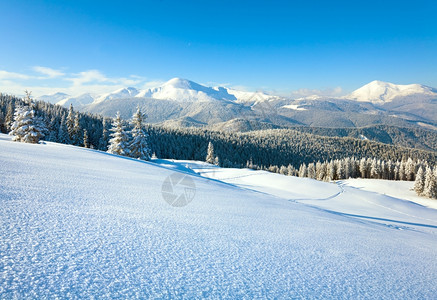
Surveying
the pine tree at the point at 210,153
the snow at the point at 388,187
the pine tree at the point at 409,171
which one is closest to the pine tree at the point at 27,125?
the pine tree at the point at 210,153

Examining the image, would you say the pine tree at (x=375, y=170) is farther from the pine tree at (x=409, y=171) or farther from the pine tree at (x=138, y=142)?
the pine tree at (x=138, y=142)

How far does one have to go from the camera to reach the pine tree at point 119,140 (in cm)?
2608

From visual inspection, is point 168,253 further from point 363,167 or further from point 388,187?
point 363,167

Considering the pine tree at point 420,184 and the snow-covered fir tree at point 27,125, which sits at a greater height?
the snow-covered fir tree at point 27,125

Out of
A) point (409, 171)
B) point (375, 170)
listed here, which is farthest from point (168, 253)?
point (409, 171)

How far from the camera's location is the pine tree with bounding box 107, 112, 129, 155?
26.1 metres

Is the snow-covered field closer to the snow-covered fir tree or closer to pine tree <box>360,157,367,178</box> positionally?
the snow-covered fir tree

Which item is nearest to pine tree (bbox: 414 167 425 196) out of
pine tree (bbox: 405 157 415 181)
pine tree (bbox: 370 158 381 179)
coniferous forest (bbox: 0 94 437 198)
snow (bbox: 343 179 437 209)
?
coniferous forest (bbox: 0 94 437 198)

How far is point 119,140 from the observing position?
26.8 m

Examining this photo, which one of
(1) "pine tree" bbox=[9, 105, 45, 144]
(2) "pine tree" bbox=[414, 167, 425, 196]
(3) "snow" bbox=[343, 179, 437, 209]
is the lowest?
(3) "snow" bbox=[343, 179, 437, 209]

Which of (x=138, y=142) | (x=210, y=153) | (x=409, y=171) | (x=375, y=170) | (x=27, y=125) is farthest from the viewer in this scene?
(x=375, y=170)

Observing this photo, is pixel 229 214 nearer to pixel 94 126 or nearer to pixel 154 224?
pixel 154 224

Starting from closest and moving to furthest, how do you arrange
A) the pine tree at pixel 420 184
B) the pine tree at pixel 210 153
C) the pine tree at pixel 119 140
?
the pine tree at pixel 119 140 < the pine tree at pixel 420 184 < the pine tree at pixel 210 153

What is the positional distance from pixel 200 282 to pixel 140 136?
→ 93.6 ft
